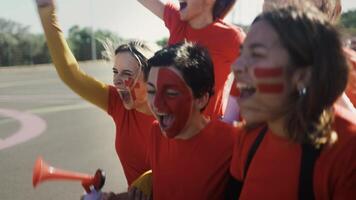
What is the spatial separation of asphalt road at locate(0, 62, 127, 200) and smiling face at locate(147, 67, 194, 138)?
332 centimetres

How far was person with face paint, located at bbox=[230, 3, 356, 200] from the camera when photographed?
4.18 ft

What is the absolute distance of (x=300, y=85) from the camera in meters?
1.31

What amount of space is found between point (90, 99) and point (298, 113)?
48.6 inches

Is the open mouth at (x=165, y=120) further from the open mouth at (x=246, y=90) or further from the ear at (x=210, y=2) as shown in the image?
the ear at (x=210, y=2)

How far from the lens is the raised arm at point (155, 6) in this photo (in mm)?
2736

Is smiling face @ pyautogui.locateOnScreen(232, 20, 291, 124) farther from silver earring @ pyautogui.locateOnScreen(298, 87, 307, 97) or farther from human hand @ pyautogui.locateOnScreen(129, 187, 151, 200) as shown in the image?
human hand @ pyautogui.locateOnScreen(129, 187, 151, 200)

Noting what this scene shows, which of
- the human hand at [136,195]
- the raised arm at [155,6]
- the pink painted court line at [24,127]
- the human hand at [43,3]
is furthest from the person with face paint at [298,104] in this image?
the pink painted court line at [24,127]

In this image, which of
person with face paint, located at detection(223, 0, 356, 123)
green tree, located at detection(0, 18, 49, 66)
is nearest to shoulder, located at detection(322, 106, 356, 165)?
person with face paint, located at detection(223, 0, 356, 123)

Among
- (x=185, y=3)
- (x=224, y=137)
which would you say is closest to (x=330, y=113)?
(x=224, y=137)

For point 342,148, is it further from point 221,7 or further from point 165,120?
point 221,7

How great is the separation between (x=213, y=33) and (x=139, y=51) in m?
0.41

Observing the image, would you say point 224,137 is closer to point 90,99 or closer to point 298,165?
point 298,165

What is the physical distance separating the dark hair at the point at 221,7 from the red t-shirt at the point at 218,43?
3 cm

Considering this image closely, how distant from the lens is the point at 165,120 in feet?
5.87
